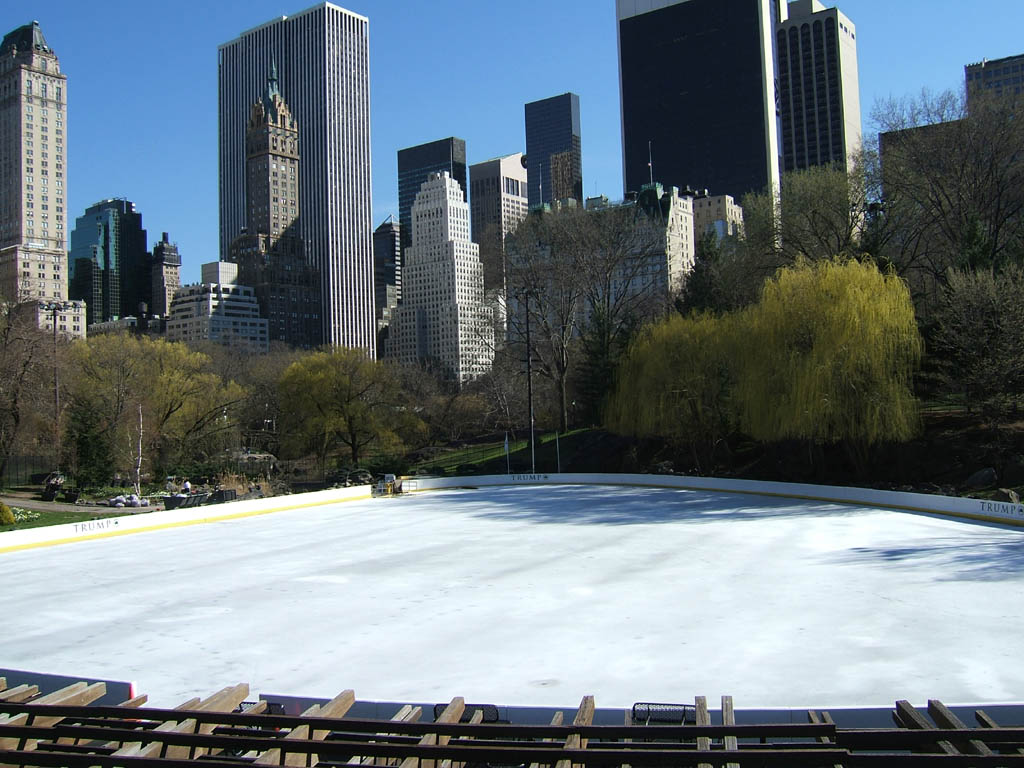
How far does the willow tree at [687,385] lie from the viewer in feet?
132

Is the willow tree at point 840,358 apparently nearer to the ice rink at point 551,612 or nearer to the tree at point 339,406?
the ice rink at point 551,612

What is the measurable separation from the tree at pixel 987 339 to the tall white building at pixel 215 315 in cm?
15511

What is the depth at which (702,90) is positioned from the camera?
18512cm

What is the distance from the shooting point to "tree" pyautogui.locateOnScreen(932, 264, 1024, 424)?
28203mm

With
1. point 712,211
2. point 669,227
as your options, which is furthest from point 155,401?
point 712,211

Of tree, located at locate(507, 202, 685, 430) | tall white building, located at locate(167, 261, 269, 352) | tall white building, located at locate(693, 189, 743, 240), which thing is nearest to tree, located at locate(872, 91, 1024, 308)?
tree, located at locate(507, 202, 685, 430)

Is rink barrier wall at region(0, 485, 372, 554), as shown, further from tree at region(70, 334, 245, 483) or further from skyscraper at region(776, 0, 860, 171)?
skyscraper at region(776, 0, 860, 171)

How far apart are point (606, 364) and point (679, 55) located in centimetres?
15483

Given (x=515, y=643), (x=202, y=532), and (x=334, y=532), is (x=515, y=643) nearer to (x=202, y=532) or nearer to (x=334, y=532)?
(x=334, y=532)

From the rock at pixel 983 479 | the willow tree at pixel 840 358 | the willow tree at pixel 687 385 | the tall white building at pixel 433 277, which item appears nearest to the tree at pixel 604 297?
the willow tree at pixel 687 385

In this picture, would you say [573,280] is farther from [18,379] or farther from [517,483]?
[18,379]

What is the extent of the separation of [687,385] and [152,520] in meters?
23.9

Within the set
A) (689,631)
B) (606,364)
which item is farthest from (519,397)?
(689,631)

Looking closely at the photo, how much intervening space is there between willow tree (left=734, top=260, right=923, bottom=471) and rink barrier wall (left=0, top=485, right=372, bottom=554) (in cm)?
1848
